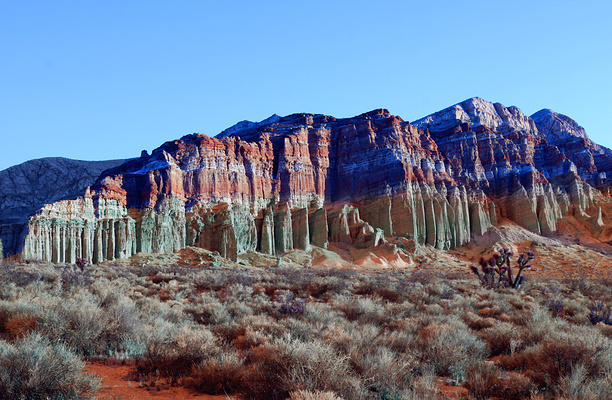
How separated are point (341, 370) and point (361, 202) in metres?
65.5

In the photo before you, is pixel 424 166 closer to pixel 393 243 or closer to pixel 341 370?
pixel 393 243

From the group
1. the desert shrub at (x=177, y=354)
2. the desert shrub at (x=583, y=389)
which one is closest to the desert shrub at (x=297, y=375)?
the desert shrub at (x=177, y=354)

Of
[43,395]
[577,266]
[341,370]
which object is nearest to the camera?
[43,395]

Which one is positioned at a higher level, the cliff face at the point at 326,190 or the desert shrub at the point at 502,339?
the cliff face at the point at 326,190

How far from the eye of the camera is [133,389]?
17.5 feet

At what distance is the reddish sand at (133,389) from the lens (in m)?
5.06

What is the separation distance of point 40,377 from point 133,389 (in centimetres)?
130

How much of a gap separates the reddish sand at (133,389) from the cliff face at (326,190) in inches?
1790

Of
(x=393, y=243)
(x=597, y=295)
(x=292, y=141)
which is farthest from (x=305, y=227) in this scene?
(x=597, y=295)

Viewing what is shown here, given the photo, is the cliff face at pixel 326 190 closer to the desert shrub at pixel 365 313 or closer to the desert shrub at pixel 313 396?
the desert shrub at pixel 365 313

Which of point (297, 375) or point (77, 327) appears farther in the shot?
point (77, 327)

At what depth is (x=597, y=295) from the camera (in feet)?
59.2

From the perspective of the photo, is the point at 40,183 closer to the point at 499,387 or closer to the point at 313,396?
the point at 313,396

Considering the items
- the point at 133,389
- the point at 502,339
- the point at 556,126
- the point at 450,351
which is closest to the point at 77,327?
the point at 133,389
